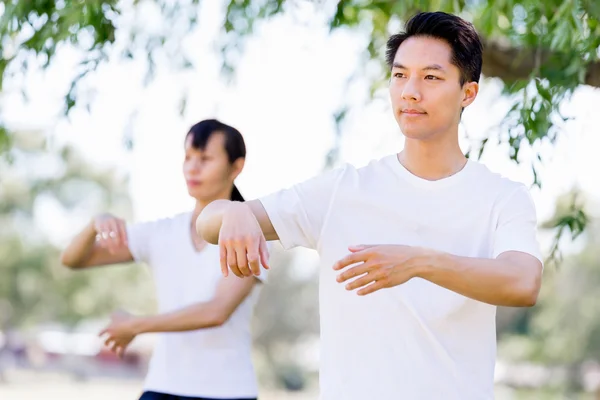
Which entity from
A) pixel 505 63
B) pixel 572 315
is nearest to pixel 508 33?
pixel 505 63

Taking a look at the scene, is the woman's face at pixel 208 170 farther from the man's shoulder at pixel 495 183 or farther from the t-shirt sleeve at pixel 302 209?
the man's shoulder at pixel 495 183

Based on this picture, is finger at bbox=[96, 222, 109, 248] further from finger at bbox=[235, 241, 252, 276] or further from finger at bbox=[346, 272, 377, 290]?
finger at bbox=[346, 272, 377, 290]

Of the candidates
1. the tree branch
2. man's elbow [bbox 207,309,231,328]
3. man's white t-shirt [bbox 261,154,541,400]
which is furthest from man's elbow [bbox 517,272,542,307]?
the tree branch

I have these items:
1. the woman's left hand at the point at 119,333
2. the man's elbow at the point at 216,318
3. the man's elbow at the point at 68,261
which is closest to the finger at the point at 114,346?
the woman's left hand at the point at 119,333

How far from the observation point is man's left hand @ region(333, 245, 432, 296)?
6.86 ft

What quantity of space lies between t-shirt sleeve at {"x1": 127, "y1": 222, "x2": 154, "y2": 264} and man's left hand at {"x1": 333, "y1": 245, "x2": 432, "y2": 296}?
82.2 inches

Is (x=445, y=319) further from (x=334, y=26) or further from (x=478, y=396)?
(x=334, y=26)

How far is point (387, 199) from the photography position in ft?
8.39

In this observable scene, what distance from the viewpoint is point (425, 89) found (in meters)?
2.54

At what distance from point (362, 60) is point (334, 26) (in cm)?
210

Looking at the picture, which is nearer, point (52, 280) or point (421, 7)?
point (421, 7)

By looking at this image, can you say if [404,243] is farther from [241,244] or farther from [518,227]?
[241,244]

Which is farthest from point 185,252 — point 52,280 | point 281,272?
point 52,280

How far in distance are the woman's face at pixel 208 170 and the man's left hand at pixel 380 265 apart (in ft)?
5.92
